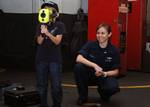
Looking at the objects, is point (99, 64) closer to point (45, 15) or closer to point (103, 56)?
point (103, 56)

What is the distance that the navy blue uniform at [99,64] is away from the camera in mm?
6223

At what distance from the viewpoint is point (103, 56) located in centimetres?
628

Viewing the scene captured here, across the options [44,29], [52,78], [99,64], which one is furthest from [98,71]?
[44,29]

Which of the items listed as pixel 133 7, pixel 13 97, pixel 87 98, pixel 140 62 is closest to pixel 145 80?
pixel 140 62

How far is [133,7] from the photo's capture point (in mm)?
9656

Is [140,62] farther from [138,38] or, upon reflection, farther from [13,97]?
[13,97]

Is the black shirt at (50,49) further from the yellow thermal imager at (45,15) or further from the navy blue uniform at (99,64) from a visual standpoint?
the navy blue uniform at (99,64)

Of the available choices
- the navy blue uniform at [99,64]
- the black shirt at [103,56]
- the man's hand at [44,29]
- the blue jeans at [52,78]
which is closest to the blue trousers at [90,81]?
the navy blue uniform at [99,64]

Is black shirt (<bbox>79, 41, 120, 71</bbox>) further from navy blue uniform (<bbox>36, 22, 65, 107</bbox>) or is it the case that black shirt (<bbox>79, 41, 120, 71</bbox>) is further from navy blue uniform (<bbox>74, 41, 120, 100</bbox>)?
navy blue uniform (<bbox>36, 22, 65, 107</bbox>)

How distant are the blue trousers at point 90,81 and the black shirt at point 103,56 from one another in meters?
0.16

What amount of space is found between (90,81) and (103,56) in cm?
42

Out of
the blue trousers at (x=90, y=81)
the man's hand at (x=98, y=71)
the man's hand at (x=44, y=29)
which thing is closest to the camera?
the man's hand at (x=44, y=29)

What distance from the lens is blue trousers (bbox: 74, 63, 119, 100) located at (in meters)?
6.16

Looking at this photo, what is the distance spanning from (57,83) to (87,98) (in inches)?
40.5
